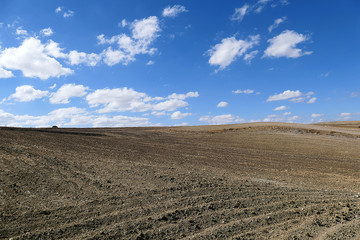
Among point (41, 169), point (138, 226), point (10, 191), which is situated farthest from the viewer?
point (41, 169)

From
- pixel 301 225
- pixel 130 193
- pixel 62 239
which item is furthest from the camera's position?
pixel 130 193

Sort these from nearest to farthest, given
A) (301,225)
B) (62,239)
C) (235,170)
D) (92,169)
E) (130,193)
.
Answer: (62,239) < (301,225) < (130,193) < (92,169) < (235,170)

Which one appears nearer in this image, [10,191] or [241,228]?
[241,228]

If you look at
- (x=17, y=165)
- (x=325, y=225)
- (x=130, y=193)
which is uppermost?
(x=17, y=165)

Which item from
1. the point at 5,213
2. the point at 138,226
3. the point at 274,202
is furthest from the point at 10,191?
the point at 274,202

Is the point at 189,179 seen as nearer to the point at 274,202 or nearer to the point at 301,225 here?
the point at 274,202

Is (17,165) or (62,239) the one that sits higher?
(17,165)

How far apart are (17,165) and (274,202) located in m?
8.15

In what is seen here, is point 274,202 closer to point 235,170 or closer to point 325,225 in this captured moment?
point 325,225

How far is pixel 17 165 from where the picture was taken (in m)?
8.31

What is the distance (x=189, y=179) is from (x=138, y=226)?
3.42 m

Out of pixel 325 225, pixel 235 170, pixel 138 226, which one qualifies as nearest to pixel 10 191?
pixel 138 226

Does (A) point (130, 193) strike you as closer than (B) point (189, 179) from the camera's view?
Yes

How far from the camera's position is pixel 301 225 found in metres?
5.33
